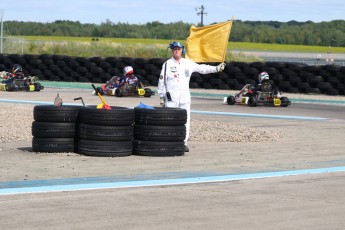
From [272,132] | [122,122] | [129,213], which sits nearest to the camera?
A: [129,213]

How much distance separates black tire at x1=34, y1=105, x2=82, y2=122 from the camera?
12.2m

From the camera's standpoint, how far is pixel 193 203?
8.70m

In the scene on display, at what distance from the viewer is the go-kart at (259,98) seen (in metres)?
24.8

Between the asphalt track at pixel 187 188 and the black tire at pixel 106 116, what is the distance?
49 cm

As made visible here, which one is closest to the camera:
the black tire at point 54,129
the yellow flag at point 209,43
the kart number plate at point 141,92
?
the black tire at point 54,129

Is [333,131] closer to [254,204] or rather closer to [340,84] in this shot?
[254,204]

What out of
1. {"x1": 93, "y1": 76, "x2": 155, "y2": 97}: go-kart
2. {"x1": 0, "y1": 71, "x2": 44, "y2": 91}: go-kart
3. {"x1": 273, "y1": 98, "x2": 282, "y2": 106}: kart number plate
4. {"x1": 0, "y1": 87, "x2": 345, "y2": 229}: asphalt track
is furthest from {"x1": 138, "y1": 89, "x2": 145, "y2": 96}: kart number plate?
{"x1": 0, "y1": 87, "x2": 345, "y2": 229}: asphalt track

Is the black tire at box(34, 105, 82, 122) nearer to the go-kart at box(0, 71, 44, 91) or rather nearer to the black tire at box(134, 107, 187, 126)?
the black tire at box(134, 107, 187, 126)

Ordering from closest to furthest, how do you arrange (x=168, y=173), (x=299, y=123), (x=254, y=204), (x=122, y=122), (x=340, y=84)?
(x=254, y=204) < (x=168, y=173) < (x=122, y=122) < (x=299, y=123) < (x=340, y=84)

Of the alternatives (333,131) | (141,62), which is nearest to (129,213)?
(333,131)

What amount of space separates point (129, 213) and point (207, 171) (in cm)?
313

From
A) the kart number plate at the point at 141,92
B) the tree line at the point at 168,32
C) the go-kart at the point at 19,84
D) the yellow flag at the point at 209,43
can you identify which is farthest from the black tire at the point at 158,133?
the tree line at the point at 168,32

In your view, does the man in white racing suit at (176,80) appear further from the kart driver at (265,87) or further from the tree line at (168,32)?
the tree line at (168,32)

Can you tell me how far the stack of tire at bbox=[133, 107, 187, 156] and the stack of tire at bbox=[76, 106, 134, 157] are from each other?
0.18 meters
